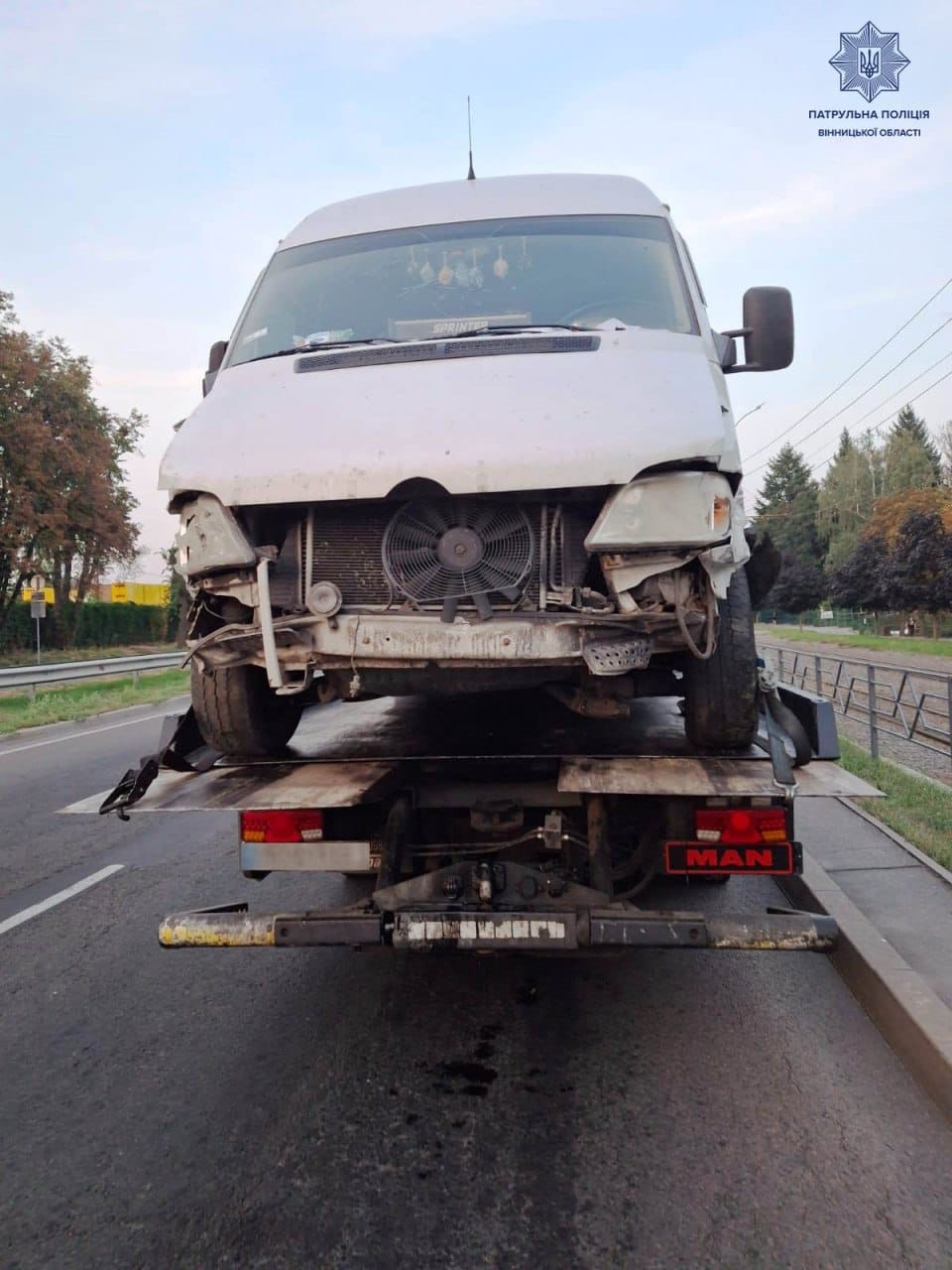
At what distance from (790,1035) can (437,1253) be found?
75.9 inches

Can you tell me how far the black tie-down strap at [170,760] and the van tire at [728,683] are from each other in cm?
212

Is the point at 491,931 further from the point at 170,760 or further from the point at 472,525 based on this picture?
the point at 170,760

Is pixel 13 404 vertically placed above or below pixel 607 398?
above

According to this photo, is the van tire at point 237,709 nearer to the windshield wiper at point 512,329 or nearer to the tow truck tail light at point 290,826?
the tow truck tail light at point 290,826

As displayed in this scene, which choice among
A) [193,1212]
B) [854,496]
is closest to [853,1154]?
[193,1212]

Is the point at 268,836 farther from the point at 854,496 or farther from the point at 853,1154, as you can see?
the point at 854,496

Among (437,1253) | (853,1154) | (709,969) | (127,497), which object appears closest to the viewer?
(437,1253)

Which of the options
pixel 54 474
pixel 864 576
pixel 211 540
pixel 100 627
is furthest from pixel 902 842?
pixel 864 576

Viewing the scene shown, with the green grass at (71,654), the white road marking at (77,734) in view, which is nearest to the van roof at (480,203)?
the white road marking at (77,734)

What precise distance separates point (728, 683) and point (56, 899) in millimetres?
4530

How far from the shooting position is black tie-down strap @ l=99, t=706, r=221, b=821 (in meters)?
3.94

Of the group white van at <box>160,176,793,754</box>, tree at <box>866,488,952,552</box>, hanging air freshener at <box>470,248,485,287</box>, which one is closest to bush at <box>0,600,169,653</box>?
tree at <box>866,488,952,552</box>

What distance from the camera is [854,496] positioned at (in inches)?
2899

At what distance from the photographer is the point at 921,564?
128 ft
